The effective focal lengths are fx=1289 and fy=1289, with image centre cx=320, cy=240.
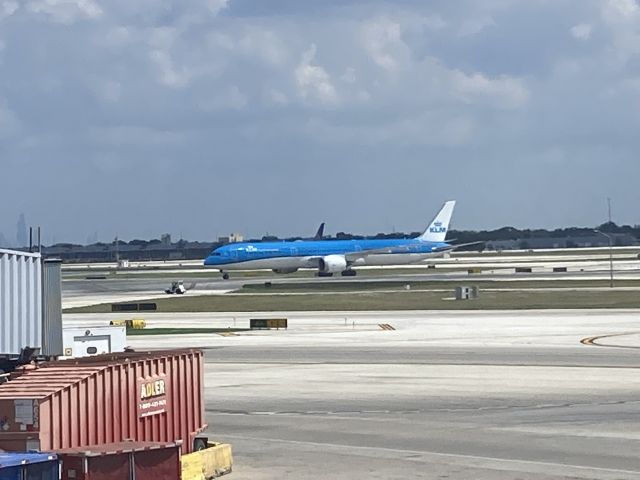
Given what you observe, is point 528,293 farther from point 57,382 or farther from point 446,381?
point 57,382

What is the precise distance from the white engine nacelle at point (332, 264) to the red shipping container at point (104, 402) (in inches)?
4642

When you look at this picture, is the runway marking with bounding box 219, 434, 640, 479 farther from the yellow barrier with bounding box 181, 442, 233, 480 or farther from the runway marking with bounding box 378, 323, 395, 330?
the runway marking with bounding box 378, 323, 395, 330

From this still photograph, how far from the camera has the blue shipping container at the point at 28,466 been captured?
17.9 meters

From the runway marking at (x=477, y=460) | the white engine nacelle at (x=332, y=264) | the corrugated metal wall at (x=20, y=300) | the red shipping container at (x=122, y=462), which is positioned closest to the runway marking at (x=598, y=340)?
the runway marking at (x=477, y=460)

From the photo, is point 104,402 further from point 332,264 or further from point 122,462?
point 332,264

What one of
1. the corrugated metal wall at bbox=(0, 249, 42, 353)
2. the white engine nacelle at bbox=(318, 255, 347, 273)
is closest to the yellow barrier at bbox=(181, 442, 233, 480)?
the corrugated metal wall at bbox=(0, 249, 42, 353)

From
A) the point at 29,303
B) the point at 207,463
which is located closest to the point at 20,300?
the point at 29,303

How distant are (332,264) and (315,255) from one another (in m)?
3.49

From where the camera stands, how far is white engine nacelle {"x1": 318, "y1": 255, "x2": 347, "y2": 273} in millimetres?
144625

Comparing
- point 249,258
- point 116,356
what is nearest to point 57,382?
point 116,356

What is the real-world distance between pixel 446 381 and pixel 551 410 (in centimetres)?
780

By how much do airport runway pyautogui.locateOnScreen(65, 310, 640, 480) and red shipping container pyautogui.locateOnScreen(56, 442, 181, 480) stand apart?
317 cm

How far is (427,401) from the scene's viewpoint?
116 ft

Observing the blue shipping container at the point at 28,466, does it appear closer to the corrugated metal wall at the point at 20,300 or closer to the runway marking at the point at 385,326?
the corrugated metal wall at the point at 20,300
